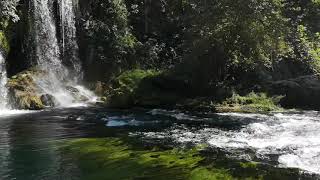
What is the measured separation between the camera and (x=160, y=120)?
22297mm

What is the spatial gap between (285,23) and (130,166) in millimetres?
19952

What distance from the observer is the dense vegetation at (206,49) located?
28.7m

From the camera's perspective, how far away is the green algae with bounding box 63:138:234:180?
11.7 meters

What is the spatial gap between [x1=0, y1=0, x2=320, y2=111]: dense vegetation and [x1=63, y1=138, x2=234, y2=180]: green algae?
1260cm

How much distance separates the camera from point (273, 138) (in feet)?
54.6

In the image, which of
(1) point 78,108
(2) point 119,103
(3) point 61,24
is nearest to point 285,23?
(2) point 119,103

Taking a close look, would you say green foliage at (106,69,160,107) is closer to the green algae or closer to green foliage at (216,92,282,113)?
green foliage at (216,92,282,113)

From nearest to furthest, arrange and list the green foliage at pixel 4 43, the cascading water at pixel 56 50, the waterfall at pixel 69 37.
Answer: the green foliage at pixel 4 43 < the cascading water at pixel 56 50 < the waterfall at pixel 69 37

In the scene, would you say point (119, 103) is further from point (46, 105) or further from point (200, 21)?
point (200, 21)

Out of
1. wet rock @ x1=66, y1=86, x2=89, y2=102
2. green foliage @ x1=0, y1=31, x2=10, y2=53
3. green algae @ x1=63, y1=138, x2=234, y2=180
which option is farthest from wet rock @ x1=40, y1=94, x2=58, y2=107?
green algae @ x1=63, y1=138, x2=234, y2=180

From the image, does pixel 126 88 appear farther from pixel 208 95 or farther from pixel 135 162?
pixel 135 162

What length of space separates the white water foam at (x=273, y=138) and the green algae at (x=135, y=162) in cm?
182

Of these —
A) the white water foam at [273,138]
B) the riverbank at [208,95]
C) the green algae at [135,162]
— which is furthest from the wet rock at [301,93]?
the green algae at [135,162]

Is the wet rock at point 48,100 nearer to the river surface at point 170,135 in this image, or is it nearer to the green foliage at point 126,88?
the river surface at point 170,135
